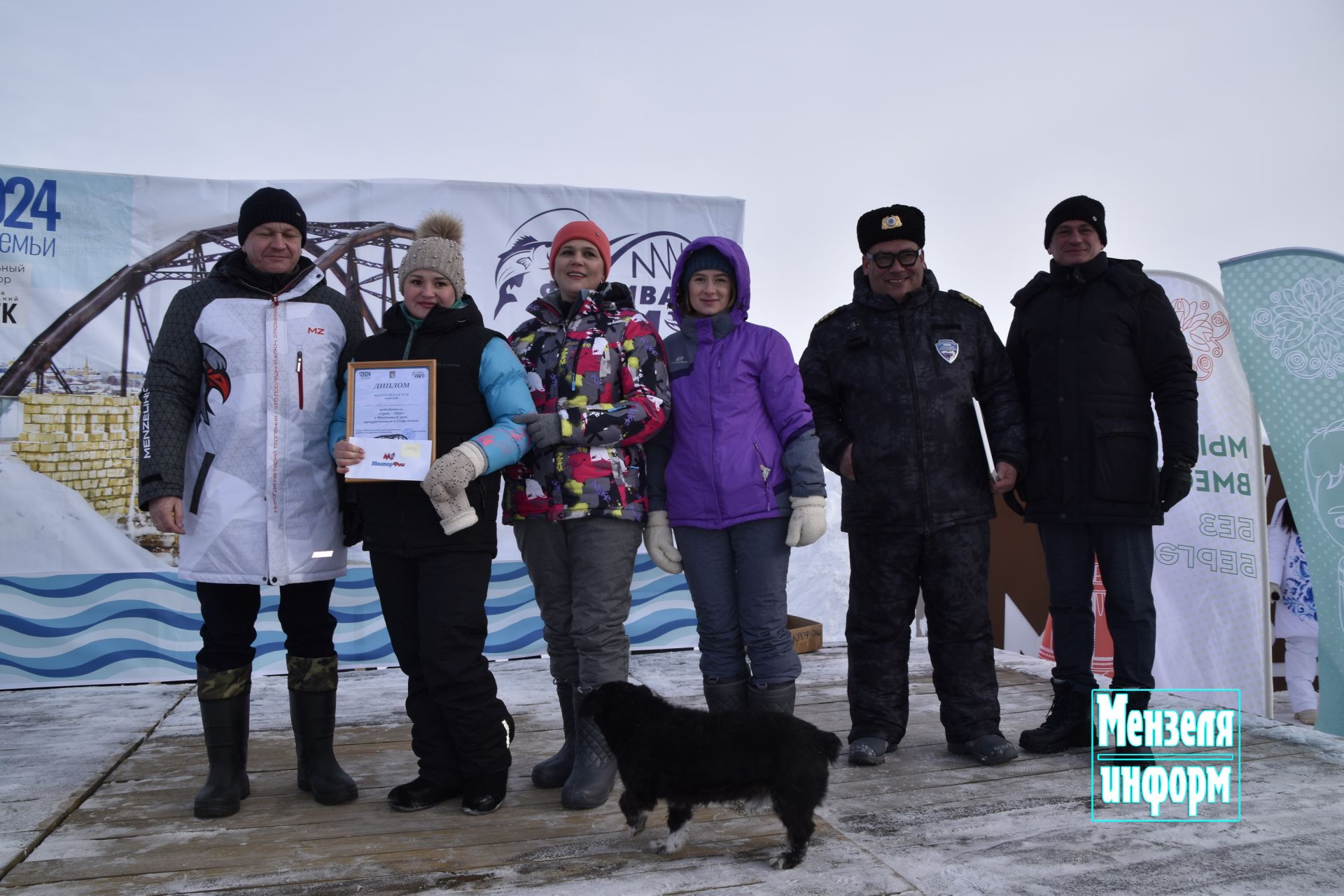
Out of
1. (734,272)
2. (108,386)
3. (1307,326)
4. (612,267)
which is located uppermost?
(612,267)

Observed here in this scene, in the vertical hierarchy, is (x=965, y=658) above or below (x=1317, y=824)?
above

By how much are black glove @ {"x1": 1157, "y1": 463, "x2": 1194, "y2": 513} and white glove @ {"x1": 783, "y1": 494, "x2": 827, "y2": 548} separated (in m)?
1.24

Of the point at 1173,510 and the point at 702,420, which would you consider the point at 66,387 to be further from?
the point at 1173,510

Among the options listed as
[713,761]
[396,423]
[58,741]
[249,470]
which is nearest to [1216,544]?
[713,761]

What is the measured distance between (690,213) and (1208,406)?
10.0ft

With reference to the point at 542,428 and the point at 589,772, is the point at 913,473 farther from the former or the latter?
the point at 589,772

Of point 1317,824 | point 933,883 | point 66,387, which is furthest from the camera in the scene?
point 66,387

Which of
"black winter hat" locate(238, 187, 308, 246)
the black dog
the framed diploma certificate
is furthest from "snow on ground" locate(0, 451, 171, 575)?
the black dog

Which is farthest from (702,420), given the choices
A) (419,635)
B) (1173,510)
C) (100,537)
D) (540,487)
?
(100,537)

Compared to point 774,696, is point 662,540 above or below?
above

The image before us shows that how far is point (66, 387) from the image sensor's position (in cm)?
468

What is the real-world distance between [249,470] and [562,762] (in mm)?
1369

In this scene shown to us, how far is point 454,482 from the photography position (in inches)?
97.9

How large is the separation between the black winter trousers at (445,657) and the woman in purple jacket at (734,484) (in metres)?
0.65
